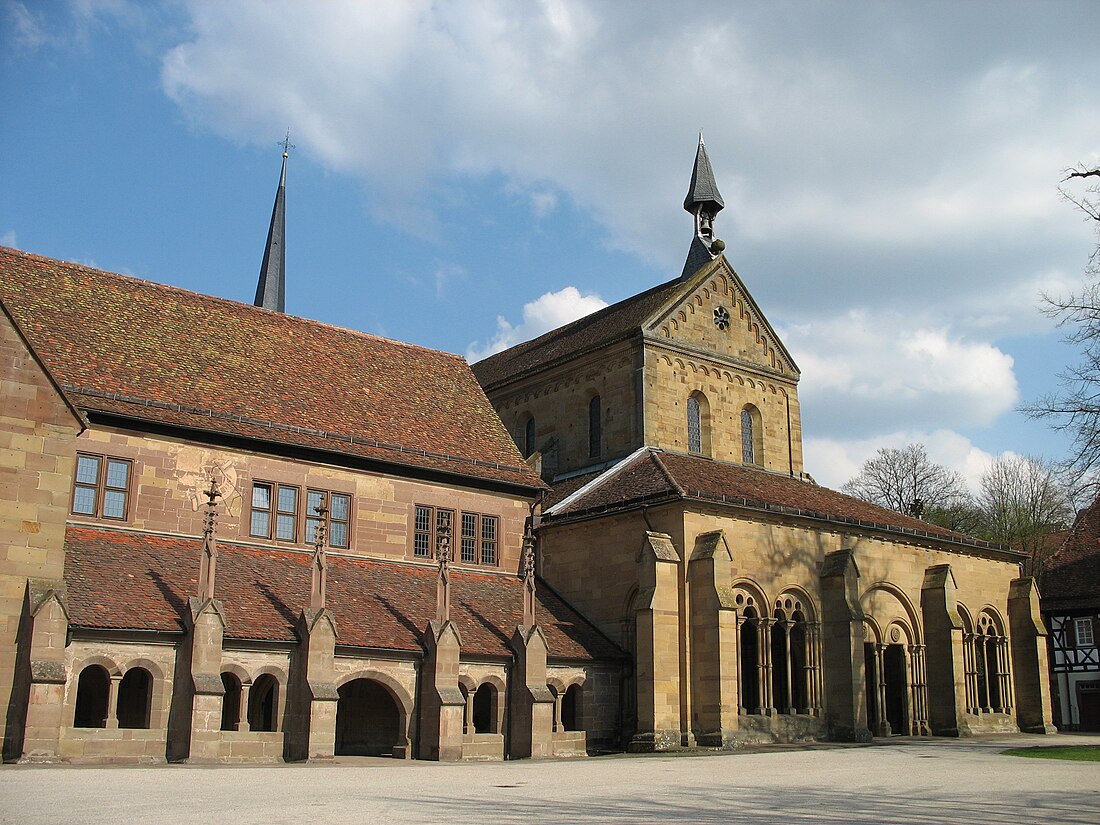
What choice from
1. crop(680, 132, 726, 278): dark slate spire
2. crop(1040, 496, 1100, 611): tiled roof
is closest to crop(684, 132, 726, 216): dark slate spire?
crop(680, 132, 726, 278): dark slate spire

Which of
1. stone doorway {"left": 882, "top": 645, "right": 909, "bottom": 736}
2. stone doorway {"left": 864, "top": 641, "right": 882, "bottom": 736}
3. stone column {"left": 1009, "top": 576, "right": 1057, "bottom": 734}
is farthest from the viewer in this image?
stone column {"left": 1009, "top": 576, "right": 1057, "bottom": 734}

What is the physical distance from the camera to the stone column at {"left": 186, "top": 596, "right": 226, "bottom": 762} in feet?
76.7

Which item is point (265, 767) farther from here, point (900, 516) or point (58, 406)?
point (900, 516)

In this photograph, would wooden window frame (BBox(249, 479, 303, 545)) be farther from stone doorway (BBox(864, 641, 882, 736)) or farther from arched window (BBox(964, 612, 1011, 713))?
arched window (BBox(964, 612, 1011, 713))

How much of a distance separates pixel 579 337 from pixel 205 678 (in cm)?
2520

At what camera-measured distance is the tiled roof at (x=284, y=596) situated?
24.5 metres

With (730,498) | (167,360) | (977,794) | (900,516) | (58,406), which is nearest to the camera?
(977,794)

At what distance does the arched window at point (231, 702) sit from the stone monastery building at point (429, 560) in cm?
12

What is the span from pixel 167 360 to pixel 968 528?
5027 centimetres

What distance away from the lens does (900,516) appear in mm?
41438

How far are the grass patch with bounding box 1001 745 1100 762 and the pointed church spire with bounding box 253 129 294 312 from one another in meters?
44.1

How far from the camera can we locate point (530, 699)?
2888 cm

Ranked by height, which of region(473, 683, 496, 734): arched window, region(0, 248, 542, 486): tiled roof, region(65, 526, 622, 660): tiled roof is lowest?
region(473, 683, 496, 734): arched window

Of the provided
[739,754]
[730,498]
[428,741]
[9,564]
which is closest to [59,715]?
[9,564]
